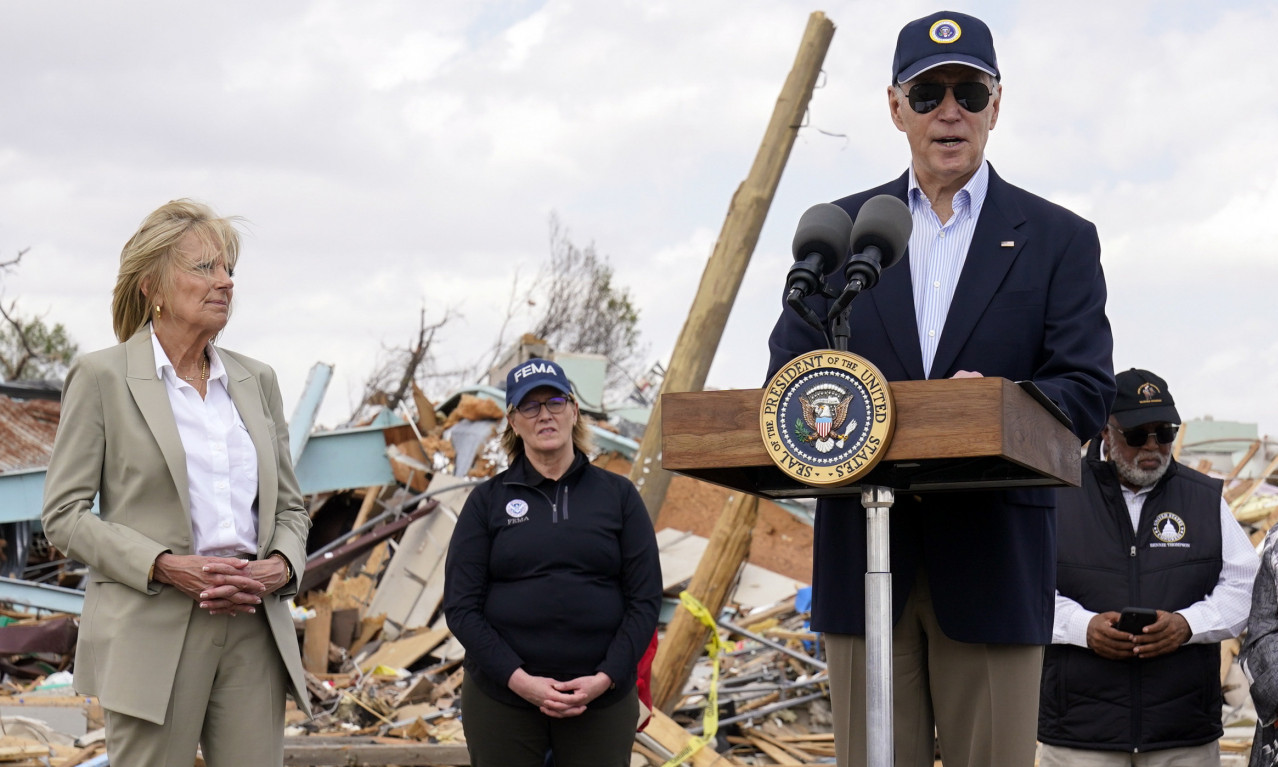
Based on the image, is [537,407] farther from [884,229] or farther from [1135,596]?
[884,229]

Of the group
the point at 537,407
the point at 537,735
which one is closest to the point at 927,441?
the point at 537,735

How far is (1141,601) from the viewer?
17.1 feet

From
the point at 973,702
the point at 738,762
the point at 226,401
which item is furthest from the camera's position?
the point at 738,762

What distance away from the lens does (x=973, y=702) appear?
2875 millimetres

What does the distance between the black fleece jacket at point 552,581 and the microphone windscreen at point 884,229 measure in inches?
96.0

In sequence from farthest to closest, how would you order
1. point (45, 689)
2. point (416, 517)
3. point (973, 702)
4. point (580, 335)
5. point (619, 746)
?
point (580, 335) < point (416, 517) < point (45, 689) < point (619, 746) < point (973, 702)

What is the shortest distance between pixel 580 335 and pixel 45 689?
77.5 ft

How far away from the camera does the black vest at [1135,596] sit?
16.6ft

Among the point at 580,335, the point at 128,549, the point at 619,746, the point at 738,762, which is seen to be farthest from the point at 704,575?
the point at 580,335

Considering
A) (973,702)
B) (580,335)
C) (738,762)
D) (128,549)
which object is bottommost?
(738,762)

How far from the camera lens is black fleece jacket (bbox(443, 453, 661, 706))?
4.73 meters

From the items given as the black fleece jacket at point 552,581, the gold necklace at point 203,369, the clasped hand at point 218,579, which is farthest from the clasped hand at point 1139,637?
the gold necklace at point 203,369

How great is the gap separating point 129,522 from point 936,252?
7.66 feet

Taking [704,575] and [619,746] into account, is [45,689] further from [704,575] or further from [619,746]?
[619,746]
